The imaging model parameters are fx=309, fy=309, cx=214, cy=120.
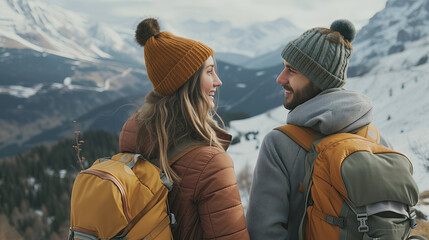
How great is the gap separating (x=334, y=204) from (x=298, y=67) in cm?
129

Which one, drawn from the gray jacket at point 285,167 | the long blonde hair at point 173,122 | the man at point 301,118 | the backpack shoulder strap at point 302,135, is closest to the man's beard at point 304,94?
the man at point 301,118

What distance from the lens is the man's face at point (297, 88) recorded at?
9.61ft

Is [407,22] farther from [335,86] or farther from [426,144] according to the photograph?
[335,86]

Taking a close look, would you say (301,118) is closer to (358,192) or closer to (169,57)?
(358,192)

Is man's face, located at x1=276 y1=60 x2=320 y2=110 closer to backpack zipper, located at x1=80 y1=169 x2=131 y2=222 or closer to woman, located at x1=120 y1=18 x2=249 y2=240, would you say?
woman, located at x1=120 y1=18 x2=249 y2=240

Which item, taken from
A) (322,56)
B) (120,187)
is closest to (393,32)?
(322,56)

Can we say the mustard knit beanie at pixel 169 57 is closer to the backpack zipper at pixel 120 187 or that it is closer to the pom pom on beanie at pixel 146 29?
the pom pom on beanie at pixel 146 29

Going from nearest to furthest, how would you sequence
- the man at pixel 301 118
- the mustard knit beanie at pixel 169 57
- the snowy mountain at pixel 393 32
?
1. the man at pixel 301 118
2. the mustard knit beanie at pixel 169 57
3. the snowy mountain at pixel 393 32

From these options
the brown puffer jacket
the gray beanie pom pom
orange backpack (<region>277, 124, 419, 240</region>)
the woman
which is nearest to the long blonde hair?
the woman

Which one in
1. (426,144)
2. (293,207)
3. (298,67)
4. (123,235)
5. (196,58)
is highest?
(196,58)

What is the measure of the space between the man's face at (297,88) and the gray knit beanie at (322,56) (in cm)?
8

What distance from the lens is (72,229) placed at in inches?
88.8

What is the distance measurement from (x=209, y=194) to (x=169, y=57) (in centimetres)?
123

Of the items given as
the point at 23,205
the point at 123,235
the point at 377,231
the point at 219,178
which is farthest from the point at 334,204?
the point at 23,205
